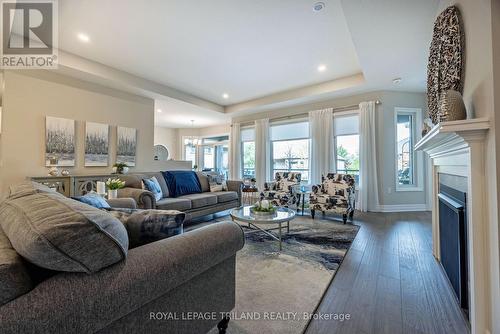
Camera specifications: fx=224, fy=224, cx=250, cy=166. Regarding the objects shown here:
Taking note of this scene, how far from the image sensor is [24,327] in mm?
572

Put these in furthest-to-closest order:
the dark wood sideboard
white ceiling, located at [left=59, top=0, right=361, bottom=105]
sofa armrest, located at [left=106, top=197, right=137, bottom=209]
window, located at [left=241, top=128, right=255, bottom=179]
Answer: window, located at [left=241, top=128, right=255, bottom=179]
the dark wood sideboard
white ceiling, located at [left=59, top=0, right=361, bottom=105]
sofa armrest, located at [left=106, top=197, right=137, bottom=209]

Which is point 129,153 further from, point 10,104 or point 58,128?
point 10,104

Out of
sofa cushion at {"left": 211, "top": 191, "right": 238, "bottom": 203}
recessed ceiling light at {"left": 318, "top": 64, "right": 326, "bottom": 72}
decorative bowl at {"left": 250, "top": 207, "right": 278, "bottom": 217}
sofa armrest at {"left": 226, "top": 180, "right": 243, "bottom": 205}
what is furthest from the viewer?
sofa armrest at {"left": 226, "top": 180, "right": 243, "bottom": 205}

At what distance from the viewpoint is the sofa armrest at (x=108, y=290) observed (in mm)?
592

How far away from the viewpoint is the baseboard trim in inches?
189

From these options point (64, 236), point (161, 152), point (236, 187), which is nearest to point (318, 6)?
point (64, 236)

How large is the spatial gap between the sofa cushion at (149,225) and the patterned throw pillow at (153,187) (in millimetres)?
2363

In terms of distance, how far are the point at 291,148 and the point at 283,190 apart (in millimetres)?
1910

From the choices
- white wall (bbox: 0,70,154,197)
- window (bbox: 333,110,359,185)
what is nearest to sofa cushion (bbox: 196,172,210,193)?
white wall (bbox: 0,70,154,197)

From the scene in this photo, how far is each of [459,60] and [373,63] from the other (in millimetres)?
2302

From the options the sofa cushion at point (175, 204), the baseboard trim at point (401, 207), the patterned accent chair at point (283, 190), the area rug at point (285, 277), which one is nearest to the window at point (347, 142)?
the baseboard trim at point (401, 207)

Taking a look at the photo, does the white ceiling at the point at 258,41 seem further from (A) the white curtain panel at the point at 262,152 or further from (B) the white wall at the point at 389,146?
(A) the white curtain panel at the point at 262,152

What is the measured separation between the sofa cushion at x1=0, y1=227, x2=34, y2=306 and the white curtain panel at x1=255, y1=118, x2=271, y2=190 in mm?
5910

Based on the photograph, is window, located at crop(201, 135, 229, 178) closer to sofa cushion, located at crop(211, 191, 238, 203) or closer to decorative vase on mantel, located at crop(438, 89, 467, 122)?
sofa cushion, located at crop(211, 191, 238, 203)
